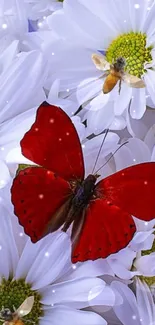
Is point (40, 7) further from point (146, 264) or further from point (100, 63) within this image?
point (146, 264)

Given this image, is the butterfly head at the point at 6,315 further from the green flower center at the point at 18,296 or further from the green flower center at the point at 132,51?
the green flower center at the point at 132,51

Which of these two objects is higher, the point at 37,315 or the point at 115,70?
the point at 115,70

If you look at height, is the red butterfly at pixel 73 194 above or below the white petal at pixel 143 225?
above

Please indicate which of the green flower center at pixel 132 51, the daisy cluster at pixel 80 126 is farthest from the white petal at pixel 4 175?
the green flower center at pixel 132 51

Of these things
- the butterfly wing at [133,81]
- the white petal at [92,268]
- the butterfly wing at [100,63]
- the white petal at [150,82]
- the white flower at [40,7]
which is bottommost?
the white petal at [92,268]

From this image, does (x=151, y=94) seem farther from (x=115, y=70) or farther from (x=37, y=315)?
(x=37, y=315)

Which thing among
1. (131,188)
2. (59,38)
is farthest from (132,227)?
(59,38)

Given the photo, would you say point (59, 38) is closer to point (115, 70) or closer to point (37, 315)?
point (115, 70)
